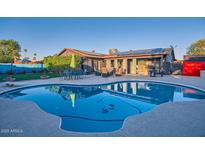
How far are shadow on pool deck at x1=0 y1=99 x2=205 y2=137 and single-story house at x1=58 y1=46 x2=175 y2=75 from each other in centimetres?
1290

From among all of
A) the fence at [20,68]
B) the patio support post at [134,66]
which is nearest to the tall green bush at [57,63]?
the fence at [20,68]

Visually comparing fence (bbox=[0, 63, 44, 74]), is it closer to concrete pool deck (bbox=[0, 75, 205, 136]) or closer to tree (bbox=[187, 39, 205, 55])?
concrete pool deck (bbox=[0, 75, 205, 136])

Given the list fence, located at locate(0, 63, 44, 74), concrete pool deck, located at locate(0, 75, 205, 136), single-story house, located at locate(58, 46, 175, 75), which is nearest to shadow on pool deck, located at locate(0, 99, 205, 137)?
concrete pool deck, located at locate(0, 75, 205, 136)

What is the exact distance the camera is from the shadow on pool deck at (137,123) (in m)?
3.83

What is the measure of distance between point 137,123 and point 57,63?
669 inches

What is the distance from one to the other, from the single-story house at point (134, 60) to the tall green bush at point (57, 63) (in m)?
2.07

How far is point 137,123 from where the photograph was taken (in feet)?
14.0

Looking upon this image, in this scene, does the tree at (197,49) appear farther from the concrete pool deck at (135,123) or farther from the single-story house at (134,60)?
the concrete pool deck at (135,123)

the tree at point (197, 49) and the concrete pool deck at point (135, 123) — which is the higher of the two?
the tree at point (197, 49)

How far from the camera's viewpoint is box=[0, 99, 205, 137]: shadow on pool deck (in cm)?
383

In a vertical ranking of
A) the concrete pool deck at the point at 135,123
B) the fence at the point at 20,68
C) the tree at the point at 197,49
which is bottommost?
the concrete pool deck at the point at 135,123
